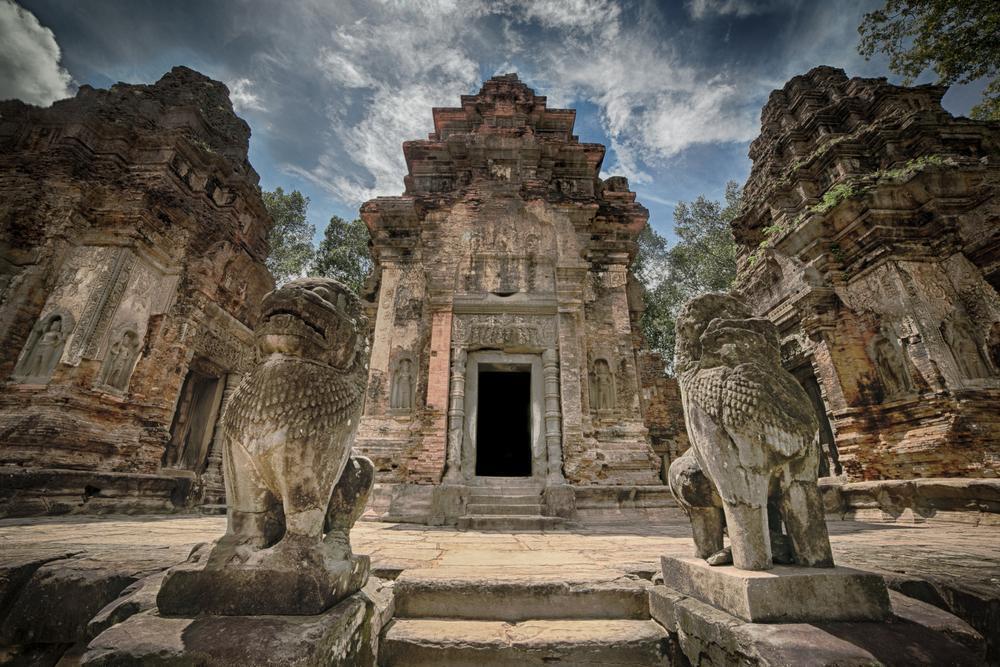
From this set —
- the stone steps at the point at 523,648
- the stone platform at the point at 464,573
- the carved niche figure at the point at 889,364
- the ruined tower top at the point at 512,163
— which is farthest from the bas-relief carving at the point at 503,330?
the stone steps at the point at 523,648

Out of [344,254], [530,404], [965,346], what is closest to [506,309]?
[530,404]

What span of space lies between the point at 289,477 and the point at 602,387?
7.37 m

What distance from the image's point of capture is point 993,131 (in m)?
9.34

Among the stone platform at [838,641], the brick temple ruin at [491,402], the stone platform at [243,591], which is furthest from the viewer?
the brick temple ruin at [491,402]

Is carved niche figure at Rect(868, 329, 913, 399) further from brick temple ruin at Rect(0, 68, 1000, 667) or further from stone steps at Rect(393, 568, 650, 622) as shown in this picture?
stone steps at Rect(393, 568, 650, 622)

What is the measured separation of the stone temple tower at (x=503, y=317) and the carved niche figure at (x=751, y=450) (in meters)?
4.99

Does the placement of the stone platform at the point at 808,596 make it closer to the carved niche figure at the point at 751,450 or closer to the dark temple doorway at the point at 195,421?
the carved niche figure at the point at 751,450

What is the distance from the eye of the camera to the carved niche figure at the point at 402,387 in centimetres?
812

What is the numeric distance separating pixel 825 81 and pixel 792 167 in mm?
4282

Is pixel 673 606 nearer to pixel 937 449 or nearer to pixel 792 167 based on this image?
pixel 937 449

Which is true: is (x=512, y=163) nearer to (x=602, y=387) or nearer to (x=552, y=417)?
(x=602, y=387)

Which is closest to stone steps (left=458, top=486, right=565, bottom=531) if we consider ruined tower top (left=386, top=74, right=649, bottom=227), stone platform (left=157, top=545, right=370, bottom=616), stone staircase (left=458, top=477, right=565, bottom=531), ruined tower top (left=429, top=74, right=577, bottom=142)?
stone staircase (left=458, top=477, right=565, bottom=531)

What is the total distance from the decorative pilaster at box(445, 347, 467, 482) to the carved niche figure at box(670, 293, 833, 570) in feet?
17.7

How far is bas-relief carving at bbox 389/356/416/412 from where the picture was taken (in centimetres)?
812
